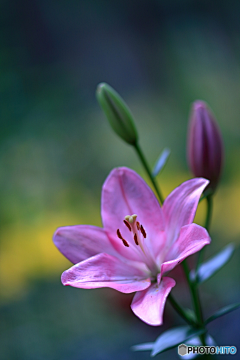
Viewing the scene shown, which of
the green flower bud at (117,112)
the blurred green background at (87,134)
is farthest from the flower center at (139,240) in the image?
the blurred green background at (87,134)

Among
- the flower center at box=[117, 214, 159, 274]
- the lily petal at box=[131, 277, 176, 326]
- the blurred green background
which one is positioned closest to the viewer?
the lily petal at box=[131, 277, 176, 326]

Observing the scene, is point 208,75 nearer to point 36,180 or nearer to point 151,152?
point 151,152

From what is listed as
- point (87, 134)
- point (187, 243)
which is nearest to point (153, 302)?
point (187, 243)

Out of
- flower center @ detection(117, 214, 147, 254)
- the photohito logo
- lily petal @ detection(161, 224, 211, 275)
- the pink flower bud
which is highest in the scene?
the pink flower bud

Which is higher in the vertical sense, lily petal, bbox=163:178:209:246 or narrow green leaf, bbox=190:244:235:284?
lily petal, bbox=163:178:209:246

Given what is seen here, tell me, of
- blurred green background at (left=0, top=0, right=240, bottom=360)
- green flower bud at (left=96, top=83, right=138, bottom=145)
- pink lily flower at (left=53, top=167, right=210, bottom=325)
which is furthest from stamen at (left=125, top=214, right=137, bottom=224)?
blurred green background at (left=0, top=0, right=240, bottom=360)

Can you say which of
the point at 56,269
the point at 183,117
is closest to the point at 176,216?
the point at 56,269

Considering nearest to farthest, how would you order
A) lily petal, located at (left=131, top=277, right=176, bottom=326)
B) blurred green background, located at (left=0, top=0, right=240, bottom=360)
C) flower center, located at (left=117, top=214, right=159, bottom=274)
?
1. lily petal, located at (left=131, top=277, right=176, bottom=326)
2. flower center, located at (left=117, top=214, right=159, bottom=274)
3. blurred green background, located at (left=0, top=0, right=240, bottom=360)

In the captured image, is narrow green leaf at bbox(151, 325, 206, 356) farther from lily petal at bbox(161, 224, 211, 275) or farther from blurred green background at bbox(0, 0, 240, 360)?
blurred green background at bbox(0, 0, 240, 360)

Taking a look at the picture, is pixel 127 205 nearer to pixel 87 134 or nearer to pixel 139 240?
pixel 139 240
